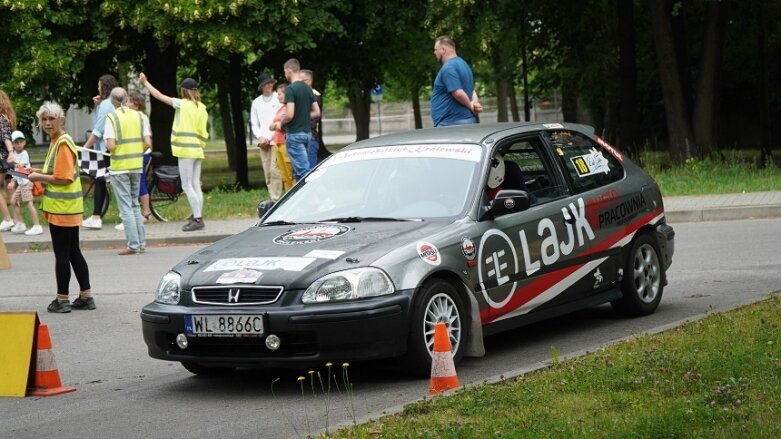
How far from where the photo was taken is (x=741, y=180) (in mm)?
21953

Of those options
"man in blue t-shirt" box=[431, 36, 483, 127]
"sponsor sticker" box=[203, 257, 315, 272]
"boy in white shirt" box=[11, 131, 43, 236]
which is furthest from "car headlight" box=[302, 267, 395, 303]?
Result: "boy in white shirt" box=[11, 131, 43, 236]

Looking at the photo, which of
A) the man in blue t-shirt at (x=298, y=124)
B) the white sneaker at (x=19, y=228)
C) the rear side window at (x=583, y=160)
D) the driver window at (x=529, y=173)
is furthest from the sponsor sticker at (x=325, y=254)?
the white sneaker at (x=19, y=228)

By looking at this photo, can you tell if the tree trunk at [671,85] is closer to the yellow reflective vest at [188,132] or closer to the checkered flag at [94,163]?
the yellow reflective vest at [188,132]

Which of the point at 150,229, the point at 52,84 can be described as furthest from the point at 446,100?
the point at 52,84

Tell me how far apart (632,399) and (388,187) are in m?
2.93

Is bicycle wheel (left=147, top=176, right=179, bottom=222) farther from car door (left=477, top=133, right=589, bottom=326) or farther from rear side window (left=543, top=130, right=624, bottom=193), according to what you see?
car door (left=477, top=133, right=589, bottom=326)

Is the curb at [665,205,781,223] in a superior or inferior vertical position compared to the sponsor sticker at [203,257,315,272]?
inferior

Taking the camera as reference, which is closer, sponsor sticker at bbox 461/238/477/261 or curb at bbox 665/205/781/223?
sponsor sticker at bbox 461/238/477/261

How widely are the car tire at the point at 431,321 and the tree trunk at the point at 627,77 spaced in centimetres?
2274

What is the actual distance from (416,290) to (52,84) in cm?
2297

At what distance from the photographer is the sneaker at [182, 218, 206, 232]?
19000 mm

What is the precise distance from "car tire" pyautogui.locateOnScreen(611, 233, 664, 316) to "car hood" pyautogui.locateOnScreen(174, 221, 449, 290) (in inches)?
81.4

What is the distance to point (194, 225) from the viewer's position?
19109 millimetres

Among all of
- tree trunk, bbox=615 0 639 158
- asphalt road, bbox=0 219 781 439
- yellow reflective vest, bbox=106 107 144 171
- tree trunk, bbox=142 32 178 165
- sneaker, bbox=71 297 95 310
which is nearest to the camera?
asphalt road, bbox=0 219 781 439
